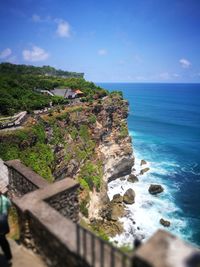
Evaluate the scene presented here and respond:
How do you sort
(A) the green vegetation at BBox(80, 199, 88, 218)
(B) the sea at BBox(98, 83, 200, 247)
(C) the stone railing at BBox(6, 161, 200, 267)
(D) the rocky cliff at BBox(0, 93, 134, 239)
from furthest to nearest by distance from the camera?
(B) the sea at BBox(98, 83, 200, 247) < (D) the rocky cliff at BBox(0, 93, 134, 239) < (A) the green vegetation at BBox(80, 199, 88, 218) < (C) the stone railing at BBox(6, 161, 200, 267)

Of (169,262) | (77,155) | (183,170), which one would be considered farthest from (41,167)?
(183,170)

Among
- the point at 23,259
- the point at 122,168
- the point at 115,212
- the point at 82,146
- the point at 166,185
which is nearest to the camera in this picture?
the point at 23,259

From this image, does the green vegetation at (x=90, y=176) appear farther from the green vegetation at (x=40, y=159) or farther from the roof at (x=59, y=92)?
the roof at (x=59, y=92)

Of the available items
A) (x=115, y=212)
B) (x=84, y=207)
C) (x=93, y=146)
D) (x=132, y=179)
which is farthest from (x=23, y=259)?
(x=132, y=179)

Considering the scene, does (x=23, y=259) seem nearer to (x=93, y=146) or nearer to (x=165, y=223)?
(x=165, y=223)

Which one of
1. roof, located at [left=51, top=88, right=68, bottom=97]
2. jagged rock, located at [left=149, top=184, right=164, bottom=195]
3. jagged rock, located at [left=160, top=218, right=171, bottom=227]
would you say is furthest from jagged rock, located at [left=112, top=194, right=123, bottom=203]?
roof, located at [left=51, top=88, right=68, bottom=97]

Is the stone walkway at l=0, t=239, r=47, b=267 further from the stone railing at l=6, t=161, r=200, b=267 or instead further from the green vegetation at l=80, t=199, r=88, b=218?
the green vegetation at l=80, t=199, r=88, b=218
